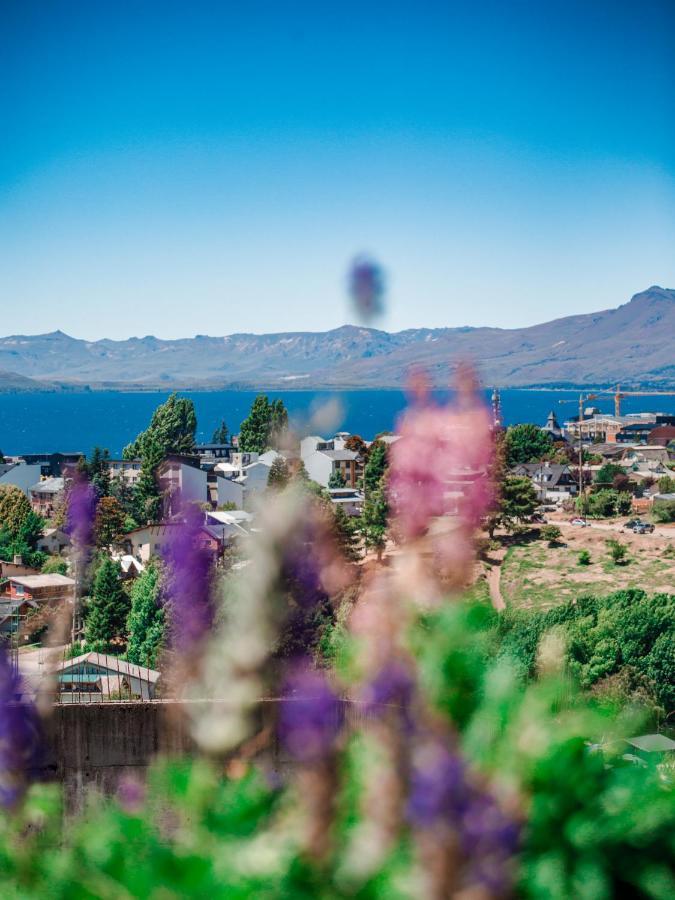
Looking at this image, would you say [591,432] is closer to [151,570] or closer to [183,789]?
[151,570]

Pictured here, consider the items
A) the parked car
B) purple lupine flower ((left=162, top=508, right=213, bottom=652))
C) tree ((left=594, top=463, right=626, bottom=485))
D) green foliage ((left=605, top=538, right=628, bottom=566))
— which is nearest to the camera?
purple lupine flower ((left=162, top=508, right=213, bottom=652))

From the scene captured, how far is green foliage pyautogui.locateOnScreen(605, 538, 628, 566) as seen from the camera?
45.1 ft

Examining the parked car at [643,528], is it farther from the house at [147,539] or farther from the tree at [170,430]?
the tree at [170,430]

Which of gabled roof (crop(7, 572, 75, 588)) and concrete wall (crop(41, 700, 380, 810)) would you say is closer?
concrete wall (crop(41, 700, 380, 810))

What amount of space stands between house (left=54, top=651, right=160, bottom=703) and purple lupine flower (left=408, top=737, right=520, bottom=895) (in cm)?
447

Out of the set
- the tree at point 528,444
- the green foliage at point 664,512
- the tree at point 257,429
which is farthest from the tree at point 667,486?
the tree at point 257,429

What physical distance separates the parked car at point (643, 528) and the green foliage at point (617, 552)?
1.37m

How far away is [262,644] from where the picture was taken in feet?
29.4

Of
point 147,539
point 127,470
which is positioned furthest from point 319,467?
point 147,539

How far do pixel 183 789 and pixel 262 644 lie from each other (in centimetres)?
369

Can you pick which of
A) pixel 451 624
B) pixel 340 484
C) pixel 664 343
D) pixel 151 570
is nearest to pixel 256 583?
pixel 151 570

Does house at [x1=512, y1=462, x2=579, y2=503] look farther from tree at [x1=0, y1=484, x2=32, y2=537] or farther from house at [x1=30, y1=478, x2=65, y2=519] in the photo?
tree at [x1=0, y1=484, x2=32, y2=537]

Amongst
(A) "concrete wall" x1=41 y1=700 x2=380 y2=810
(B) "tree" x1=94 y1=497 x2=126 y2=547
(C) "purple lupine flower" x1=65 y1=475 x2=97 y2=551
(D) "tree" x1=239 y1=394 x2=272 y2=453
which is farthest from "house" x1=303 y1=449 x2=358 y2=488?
(A) "concrete wall" x1=41 y1=700 x2=380 y2=810

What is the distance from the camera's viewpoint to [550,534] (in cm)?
1531
